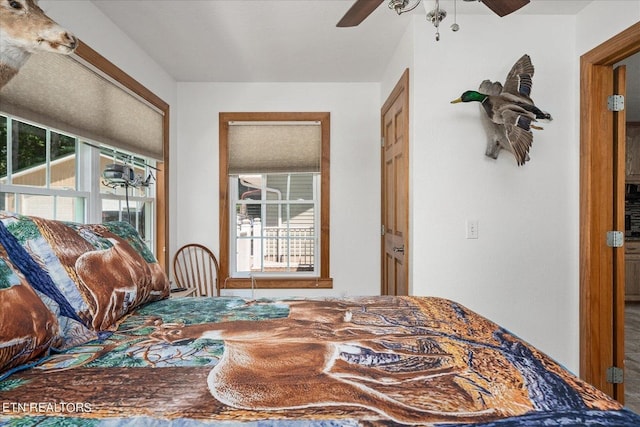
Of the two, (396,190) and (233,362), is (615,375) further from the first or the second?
(233,362)

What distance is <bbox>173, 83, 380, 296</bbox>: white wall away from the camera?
4.24 m

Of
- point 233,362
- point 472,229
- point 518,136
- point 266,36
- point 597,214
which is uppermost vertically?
point 266,36

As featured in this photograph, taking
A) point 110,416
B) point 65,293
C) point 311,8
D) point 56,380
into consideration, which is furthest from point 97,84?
point 110,416

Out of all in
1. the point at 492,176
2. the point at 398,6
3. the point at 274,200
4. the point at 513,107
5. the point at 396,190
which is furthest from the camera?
the point at 274,200

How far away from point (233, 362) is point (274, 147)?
3.39 meters

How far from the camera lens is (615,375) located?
262 cm

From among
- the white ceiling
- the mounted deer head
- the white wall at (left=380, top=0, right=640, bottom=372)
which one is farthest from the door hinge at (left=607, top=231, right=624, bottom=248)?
the mounted deer head

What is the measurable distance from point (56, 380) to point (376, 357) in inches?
30.9

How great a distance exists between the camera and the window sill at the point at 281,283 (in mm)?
4281

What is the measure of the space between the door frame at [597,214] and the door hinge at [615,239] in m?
0.03

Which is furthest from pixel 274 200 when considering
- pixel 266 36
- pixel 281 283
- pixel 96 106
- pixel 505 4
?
pixel 505 4

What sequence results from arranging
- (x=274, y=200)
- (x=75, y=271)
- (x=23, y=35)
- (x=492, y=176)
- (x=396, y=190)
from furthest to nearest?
(x=274, y=200) < (x=396, y=190) < (x=492, y=176) < (x=23, y=35) < (x=75, y=271)

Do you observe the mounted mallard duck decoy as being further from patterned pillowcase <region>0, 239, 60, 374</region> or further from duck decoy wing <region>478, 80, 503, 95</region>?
patterned pillowcase <region>0, 239, 60, 374</region>

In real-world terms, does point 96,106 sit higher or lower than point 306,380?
higher
